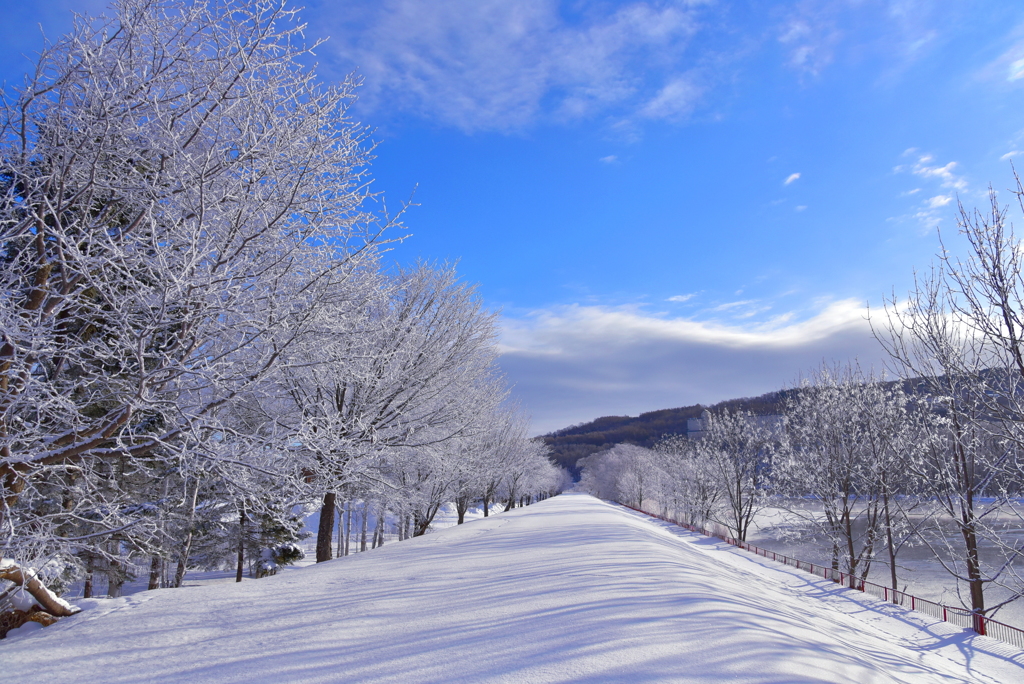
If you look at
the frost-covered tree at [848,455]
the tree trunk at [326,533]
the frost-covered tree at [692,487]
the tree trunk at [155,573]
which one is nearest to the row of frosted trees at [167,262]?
the tree trunk at [326,533]

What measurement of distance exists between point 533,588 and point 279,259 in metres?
4.86

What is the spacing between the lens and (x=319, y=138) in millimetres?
5379

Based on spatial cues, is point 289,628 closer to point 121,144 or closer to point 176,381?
point 176,381

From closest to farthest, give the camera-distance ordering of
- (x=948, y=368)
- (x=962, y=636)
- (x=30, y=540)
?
(x=30, y=540)
(x=948, y=368)
(x=962, y=636)

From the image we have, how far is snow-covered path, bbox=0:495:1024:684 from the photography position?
4.05 metres

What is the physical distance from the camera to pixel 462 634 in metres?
4.82

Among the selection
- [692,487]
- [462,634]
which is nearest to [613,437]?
[692,487]

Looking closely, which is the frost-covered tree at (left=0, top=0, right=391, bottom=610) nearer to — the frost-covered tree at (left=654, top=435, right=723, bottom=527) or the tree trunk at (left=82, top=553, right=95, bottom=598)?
the tree trunk at (left=82, top=553, right=95, bottom=598)

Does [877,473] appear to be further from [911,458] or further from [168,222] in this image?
[168,222]

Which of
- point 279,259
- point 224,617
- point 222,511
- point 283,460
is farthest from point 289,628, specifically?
point 222,511

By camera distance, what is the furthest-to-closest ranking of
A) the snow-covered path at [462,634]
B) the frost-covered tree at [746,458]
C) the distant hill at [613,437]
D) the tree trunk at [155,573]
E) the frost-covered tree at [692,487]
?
1. the distant hill at [613,437]
2. the frost-covered tree at [692,487]
3. the frost-covered tree at [746,458]
4. the tree trunk at [155,573]
5. the snow-covered path at [462,634]

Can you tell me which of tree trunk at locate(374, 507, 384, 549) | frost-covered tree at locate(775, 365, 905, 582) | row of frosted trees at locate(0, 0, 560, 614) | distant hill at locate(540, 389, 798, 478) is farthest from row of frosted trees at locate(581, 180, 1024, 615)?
distant hill at locate(540, 389, 798, 478)

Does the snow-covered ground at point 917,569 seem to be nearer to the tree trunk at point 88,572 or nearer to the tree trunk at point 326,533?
the tree trunk at point 326,533

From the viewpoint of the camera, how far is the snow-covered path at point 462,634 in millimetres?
4055
